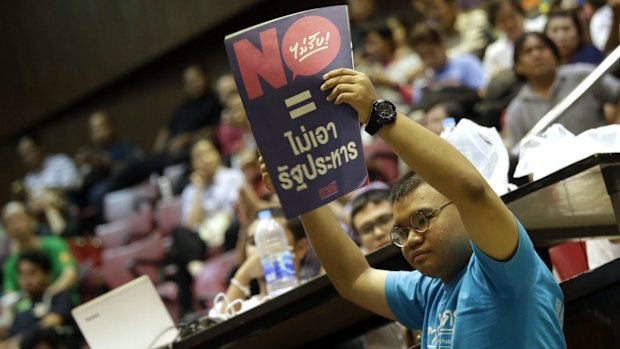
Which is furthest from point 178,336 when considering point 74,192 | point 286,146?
point 74,192

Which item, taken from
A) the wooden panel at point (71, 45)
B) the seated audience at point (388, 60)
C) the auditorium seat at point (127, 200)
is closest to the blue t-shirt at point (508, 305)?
the seated audience at point (388, 60)

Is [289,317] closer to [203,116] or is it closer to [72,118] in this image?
[203,116]

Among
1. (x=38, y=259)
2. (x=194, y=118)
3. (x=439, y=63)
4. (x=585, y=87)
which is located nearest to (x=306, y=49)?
(x=585, y=87)

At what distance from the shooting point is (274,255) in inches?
134

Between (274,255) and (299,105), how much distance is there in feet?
4.66

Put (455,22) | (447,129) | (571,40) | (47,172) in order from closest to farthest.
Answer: (447,129) → (571,40) → (455,22) → (47,172)

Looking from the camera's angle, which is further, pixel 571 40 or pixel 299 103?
pixel 571 40

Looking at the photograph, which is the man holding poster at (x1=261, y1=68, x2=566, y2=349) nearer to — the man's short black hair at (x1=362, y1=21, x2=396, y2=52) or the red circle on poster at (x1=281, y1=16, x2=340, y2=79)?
the red circle on poster at (x1=281, y1=16, x2=340, y2=79)

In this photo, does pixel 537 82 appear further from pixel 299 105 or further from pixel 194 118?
pixel 194 118

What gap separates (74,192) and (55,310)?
3.46 m

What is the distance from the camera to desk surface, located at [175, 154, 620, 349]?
239 centimetres

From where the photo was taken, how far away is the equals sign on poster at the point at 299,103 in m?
2.04

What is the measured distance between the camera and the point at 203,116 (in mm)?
9117

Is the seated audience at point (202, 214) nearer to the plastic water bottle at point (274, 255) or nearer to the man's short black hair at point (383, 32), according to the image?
the man's short black hair at point (383, 32)
